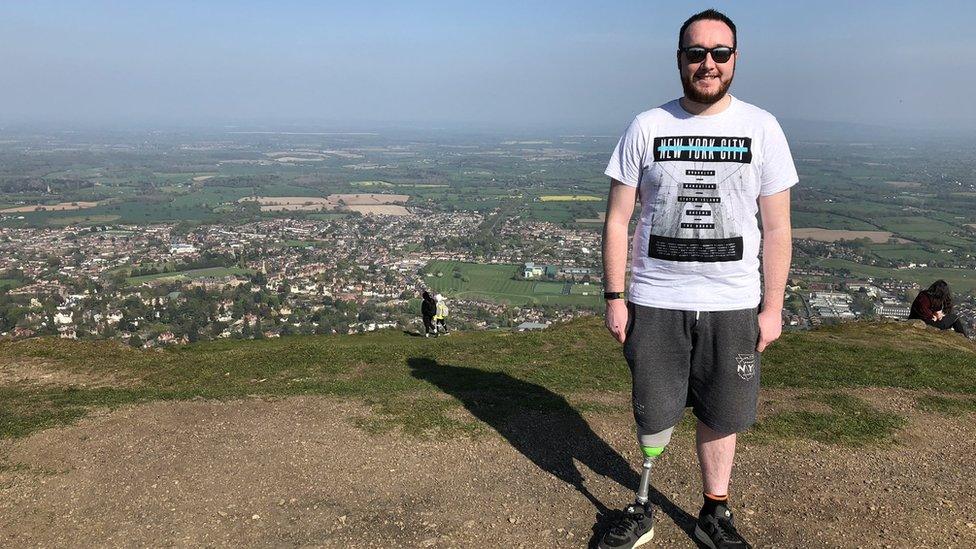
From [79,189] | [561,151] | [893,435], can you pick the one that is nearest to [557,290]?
[893,435]

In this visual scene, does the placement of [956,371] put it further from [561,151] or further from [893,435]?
[561,151]

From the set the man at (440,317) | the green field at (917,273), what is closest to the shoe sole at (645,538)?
the man at (440,317)

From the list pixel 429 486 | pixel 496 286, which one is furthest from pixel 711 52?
pixel 496 286

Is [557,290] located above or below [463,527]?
below

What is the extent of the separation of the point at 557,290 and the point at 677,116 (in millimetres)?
40777

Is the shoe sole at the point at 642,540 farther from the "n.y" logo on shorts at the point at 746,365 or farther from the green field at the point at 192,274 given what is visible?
the green field at the point at 192,274

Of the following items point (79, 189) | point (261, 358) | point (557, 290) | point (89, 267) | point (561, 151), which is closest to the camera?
point (261, 358)

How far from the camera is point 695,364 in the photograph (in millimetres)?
4398

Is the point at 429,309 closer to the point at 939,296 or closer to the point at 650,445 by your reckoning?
the point at 650,445

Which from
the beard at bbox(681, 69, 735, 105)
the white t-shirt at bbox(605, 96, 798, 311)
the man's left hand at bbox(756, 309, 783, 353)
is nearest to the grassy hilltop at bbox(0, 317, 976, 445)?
the man's left hand at bbox(756, 309, 783, 353)

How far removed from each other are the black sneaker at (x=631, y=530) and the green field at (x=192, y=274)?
156 ft

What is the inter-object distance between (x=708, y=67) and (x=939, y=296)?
50.8 feet

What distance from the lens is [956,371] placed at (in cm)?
1097

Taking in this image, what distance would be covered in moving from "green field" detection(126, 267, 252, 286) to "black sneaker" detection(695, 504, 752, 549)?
47.9 metres
